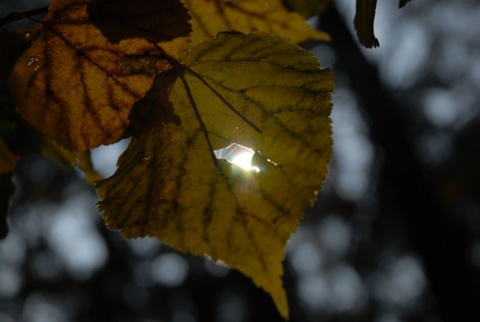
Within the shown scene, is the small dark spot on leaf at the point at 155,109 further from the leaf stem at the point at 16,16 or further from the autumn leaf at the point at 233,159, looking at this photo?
the leaf stem at the point at 16,16

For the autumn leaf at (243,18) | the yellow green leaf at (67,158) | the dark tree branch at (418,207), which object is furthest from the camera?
the dark tree branch at (418,207)

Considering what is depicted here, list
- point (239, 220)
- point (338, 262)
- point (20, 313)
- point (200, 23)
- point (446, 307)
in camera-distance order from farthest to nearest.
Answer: point (338, 262) < point (20, 313) < point (446, 307) < point (200, 23) < point (239, 220)

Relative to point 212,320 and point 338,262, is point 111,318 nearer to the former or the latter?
point 212,320

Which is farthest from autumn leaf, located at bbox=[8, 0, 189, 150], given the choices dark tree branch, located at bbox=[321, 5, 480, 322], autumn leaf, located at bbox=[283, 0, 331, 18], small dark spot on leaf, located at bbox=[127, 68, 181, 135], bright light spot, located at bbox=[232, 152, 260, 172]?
dark tree branch, located at bbox=[321, 5, 480, 322]

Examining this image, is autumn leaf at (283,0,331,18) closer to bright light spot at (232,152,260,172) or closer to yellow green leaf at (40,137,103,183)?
bright light spot at (232,152,260,172)

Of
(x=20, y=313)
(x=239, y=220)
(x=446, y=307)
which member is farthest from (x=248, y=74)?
(x=20, y=313)

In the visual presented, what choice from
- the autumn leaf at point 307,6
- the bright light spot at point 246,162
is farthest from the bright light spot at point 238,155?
the autumn leaf at point 307,6
